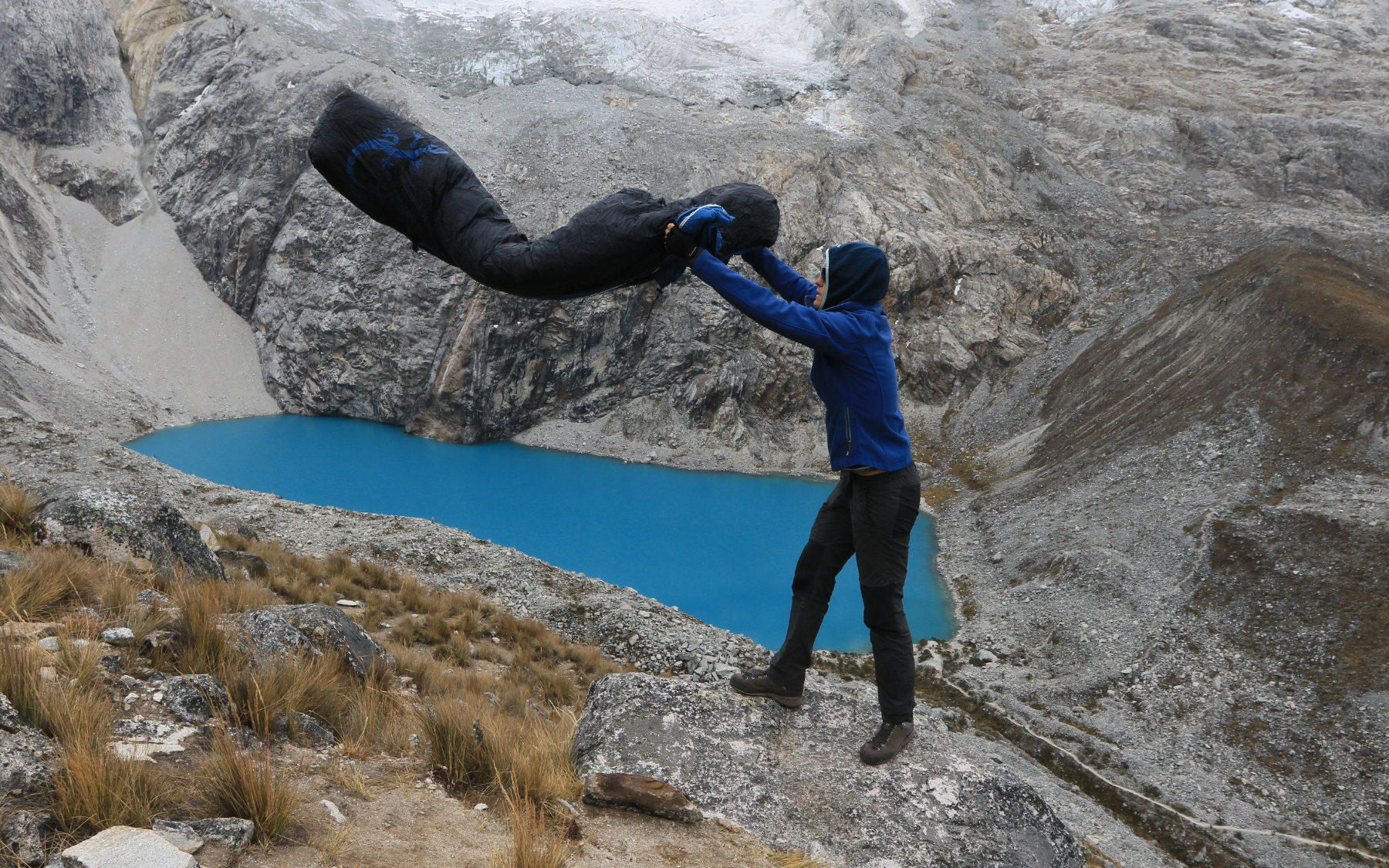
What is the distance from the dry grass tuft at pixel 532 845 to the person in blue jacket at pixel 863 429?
190 cm

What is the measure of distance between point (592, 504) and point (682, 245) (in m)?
22.8

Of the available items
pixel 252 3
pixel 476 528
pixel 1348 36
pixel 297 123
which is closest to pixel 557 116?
pixel 297 123

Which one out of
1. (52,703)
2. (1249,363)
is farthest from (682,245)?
(1249,363)

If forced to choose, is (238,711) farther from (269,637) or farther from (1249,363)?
(1249,363)

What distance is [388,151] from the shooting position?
4488 millimetres

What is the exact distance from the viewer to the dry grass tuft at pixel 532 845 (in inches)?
112

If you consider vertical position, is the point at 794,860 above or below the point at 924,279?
below

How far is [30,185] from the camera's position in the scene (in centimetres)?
4016

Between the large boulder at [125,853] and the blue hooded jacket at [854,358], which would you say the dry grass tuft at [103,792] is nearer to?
the large boulder at [125,853]

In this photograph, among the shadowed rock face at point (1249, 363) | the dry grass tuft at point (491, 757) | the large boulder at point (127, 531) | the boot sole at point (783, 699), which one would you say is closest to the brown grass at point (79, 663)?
the dry grass tuft at point (491, 757)

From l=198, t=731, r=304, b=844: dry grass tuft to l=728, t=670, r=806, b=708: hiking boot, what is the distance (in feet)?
9.24

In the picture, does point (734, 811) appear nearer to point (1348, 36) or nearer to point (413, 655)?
point (413, 655)

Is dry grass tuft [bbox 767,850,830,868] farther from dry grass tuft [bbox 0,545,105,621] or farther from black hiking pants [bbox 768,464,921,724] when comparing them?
dry grass tuft [bbox 0,545,105,621]

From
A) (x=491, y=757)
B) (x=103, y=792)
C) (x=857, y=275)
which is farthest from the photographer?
(x=857, y=275)
